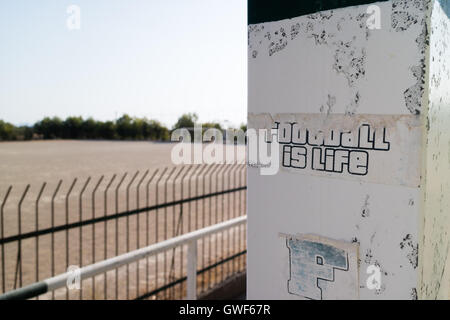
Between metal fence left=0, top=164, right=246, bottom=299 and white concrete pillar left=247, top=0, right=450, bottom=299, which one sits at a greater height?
white concrete pillar left=247, top=0, right=450, bottom=299

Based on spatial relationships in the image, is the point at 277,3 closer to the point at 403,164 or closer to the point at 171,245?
the point at 403,164

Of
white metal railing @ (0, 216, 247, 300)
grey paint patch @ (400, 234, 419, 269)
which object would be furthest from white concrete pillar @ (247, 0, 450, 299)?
white metal railing @ (0, 216, 247, 300)

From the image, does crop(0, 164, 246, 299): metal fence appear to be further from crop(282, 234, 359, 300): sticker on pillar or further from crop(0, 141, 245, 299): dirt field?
crop(282, 234, 359, 300): sticker on pillar

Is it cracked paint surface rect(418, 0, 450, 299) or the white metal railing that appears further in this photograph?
the white metal railing

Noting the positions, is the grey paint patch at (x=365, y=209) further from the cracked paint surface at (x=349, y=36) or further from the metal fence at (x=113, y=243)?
the metal fence at (x=113, y=243)

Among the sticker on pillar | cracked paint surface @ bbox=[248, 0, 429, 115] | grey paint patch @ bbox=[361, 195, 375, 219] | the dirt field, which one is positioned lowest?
the dirt field

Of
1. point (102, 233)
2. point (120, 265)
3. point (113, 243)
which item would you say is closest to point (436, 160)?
point (120, 265)

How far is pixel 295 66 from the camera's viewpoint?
123 centimetres

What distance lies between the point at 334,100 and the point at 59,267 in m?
5.76

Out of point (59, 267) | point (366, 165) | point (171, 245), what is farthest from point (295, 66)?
point (59, 267)

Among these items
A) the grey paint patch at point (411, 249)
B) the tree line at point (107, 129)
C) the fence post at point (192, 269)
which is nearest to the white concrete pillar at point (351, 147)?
the grey paint patch at point (411, 249)

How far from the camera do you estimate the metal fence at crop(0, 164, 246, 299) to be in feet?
13.4

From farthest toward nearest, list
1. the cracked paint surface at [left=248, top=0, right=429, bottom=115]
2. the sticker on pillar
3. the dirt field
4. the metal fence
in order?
1. the dirt field
2. the metal fence
3. the sticker on pillar
4. the cracked paint surface at [left=248, top=0, right=429, bottom=115]

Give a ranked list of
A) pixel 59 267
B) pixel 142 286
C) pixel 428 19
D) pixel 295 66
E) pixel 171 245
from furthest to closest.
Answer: pixel 59 267 < pixel 142 286 < pixel 171 245 < pixel 295 66 < pixel 428 19
